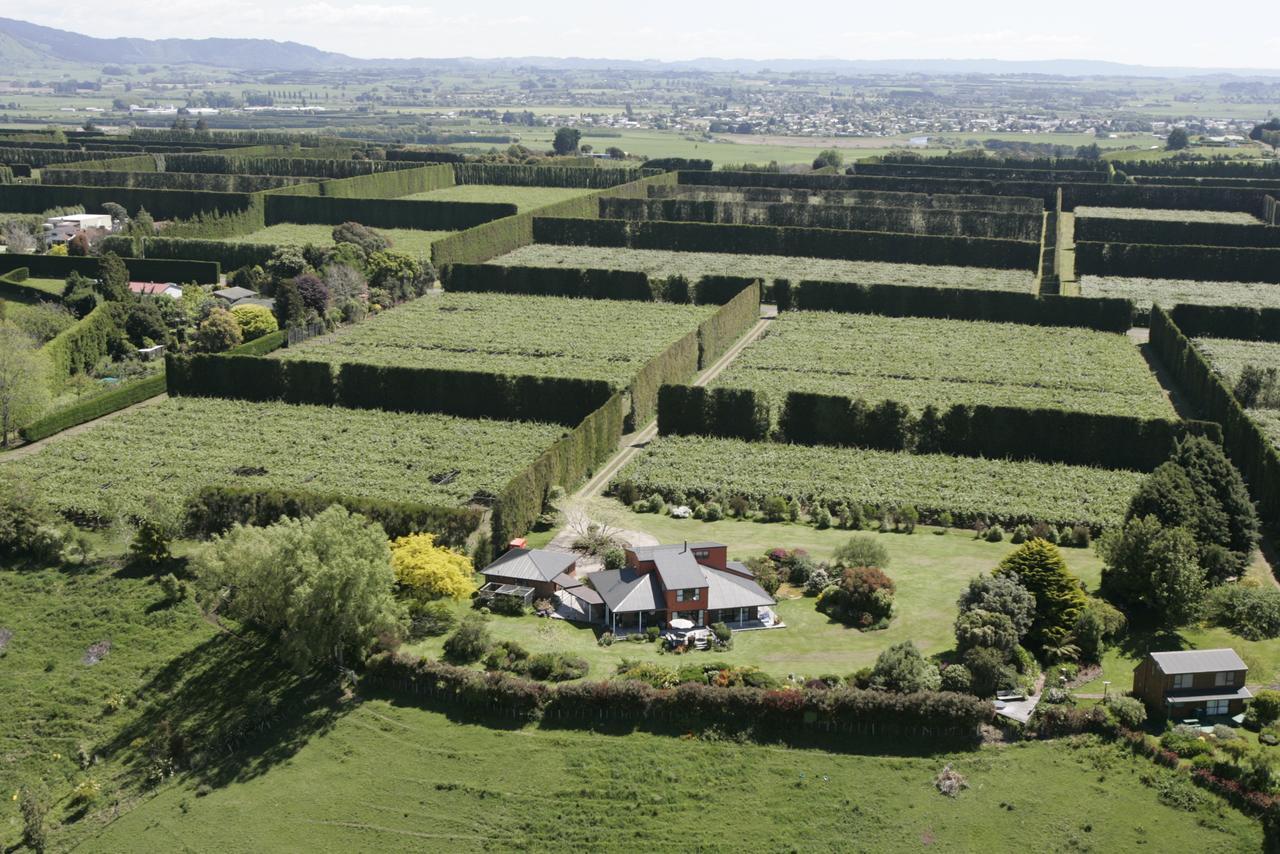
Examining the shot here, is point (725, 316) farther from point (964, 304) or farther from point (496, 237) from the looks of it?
point (496, 237)

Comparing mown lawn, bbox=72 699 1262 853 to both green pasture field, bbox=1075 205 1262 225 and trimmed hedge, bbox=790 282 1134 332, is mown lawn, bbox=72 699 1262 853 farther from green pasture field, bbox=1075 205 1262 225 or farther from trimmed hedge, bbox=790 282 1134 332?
green pasture field, bbox=1075 205 1262 225

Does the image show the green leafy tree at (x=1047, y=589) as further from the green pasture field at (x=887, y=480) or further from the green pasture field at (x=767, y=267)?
the green pasture field at (x=767, y=267)

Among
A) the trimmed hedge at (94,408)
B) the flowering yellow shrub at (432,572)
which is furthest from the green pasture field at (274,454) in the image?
the flowering yellow shrub at (432,572)

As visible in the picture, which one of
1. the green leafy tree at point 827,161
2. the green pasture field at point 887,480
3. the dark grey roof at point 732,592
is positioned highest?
the green leafy tree at point 827,161

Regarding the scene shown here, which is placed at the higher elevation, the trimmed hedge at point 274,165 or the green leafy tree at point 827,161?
the green leafy tree at point 827,161

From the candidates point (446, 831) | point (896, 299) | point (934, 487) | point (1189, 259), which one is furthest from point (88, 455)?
point (1189, 259)
